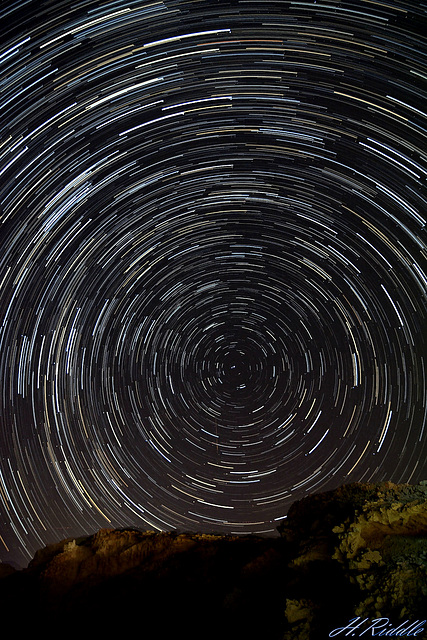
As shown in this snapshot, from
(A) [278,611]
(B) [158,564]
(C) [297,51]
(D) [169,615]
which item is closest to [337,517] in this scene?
(A) [278,611]

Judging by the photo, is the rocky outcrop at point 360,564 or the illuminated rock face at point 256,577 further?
the illuminated rock face at point 256,577

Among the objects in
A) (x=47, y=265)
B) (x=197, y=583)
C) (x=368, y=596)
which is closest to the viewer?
(x=368, y=596)

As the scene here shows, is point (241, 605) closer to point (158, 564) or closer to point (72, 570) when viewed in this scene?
point (158, 564)

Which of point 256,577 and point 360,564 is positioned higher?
point 360,564

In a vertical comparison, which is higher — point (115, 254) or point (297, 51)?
point (297, 51)

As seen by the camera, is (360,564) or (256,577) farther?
(256,577)

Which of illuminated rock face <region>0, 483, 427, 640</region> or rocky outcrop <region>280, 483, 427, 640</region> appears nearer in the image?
rocky outcrop <region>280, 483, 427, 640</region>

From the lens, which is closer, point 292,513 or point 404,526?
point 404,526

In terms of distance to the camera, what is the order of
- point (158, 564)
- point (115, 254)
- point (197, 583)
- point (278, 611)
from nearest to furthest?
point (278, 611)
point (197, 583)
point (158, 564)
point (115, 254)
